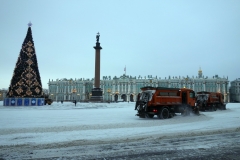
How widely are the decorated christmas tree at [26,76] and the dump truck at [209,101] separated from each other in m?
23.7

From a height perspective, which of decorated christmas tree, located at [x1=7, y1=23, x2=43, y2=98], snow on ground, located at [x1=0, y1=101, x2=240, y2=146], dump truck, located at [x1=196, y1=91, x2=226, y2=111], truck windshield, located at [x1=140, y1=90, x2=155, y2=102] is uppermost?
decorated christmas tree, located at [x1=7, y1=23, x2=43, y2=98]

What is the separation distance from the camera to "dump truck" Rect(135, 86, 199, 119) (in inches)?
654

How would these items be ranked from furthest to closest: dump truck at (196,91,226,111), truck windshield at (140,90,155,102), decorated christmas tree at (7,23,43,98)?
decorated christmas tree at (7,23,43,98)
dump truck at (196,91,226,111)
truck windshield at (140,90,155,102)

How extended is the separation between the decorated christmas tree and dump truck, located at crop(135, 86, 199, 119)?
21051mm

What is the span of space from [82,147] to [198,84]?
103 m

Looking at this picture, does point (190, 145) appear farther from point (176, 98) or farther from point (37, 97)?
point (37, 97)

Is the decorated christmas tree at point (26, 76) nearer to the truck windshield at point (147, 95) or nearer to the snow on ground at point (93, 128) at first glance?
the snow on ground at point (93, 128)

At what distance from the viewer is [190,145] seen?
698 cm

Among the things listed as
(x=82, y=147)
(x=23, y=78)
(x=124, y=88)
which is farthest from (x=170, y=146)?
(x=124, y=88)

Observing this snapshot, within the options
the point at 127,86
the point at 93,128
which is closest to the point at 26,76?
the point at 93,128

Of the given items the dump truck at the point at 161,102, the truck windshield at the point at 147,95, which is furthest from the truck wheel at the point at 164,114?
the truck windshield at the point at 147,95

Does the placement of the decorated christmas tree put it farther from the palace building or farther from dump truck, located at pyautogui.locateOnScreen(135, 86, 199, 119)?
the palace building

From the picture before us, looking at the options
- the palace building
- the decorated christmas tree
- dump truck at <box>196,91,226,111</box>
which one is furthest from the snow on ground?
the palace building

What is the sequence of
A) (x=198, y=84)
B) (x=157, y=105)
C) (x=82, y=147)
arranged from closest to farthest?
(x=82, y=147) < (x=157, y=105) < (x=198, y=84)
